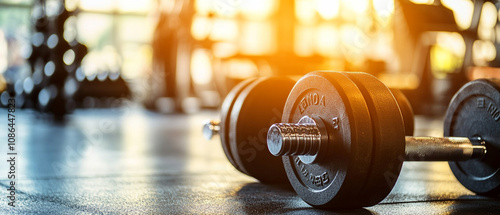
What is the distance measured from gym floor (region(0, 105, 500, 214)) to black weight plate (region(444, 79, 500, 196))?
0.04 meters

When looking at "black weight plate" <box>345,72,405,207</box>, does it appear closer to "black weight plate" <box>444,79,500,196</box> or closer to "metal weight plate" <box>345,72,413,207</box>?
"metal weight plate" <box>345,72,413,207</box>

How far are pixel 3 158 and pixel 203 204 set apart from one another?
1.00 metres

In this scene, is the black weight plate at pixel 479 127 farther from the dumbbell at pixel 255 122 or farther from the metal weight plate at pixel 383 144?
the metal weight plate at pixel 383 144

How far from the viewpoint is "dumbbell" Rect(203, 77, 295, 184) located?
113 centimetres

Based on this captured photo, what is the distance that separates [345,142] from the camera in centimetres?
81

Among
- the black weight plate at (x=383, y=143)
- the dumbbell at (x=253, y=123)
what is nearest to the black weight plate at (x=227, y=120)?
the dumbbell at (x=253, y=123)

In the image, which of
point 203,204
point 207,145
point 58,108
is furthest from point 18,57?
point 203,204

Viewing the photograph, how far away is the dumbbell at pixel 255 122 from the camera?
1.13 meters

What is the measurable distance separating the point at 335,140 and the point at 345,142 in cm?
2

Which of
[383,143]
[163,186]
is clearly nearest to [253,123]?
[163,186]

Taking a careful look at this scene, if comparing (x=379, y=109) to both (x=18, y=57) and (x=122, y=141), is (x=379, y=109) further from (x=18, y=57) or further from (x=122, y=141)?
(x=18, y=57)

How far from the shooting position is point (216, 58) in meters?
5.55

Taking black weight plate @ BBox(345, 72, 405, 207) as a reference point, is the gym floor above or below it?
below

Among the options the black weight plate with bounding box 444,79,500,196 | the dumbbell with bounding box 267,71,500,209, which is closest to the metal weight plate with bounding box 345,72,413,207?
the dumbbell with bounding box 267,71,500,209
